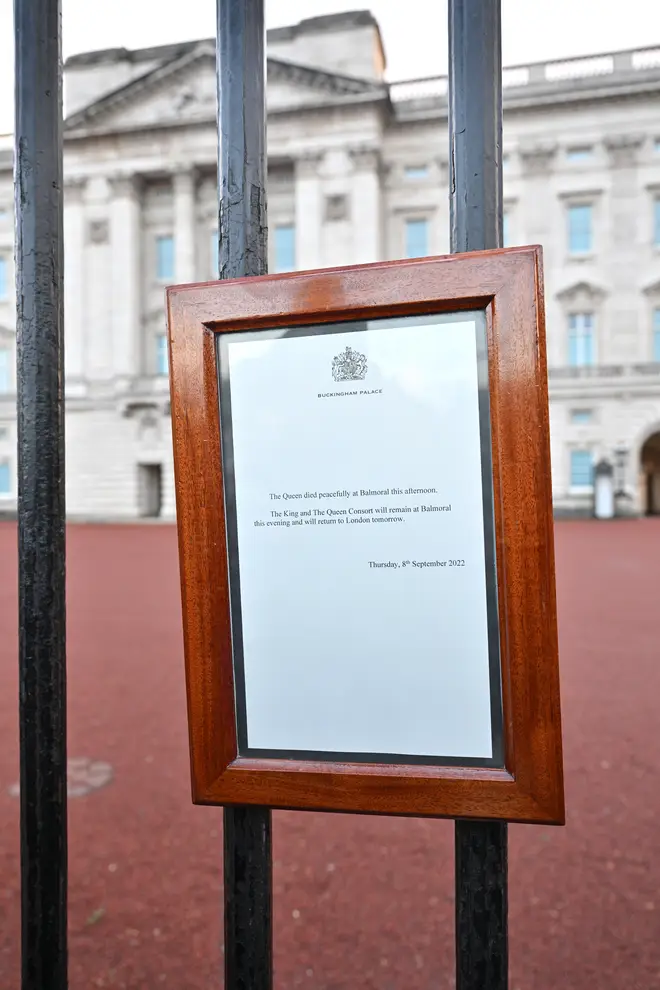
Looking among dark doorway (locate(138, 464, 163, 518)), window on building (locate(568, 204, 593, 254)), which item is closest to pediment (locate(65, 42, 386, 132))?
window on building (locate(568, 204, 593, 254))

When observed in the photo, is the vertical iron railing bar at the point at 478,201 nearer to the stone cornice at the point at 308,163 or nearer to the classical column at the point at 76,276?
the stone cornice at the point at 308,163

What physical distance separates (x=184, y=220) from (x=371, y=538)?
24.6 m

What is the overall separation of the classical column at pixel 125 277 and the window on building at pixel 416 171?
27.2 feet

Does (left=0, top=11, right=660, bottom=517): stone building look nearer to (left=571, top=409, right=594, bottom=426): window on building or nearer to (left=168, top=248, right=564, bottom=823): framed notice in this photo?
(left=571, top=409, right=594, bottom=426): window on building

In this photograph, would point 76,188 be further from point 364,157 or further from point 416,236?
point 416,236

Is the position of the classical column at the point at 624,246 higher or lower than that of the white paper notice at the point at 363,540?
higher

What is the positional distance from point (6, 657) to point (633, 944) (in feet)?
12.4

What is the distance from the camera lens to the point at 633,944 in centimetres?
170

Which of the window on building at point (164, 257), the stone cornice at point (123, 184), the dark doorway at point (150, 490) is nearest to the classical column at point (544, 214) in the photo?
the window on building at point (164, 257)

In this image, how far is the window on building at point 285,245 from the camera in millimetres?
23875

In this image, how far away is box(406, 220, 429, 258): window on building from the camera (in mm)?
23359

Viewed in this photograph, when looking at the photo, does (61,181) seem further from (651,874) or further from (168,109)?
(168,109)

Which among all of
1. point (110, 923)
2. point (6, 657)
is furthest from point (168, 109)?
point (110, 923)

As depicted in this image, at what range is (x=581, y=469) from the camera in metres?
21.9
